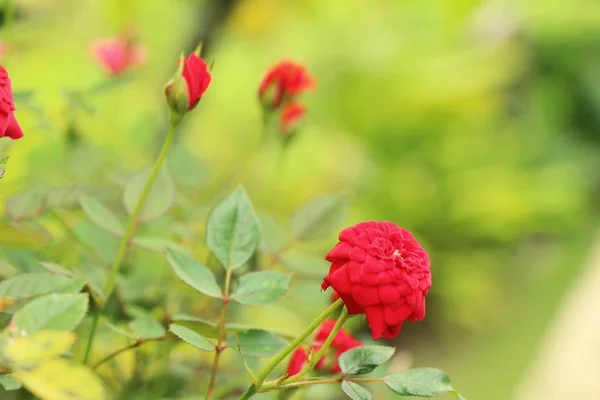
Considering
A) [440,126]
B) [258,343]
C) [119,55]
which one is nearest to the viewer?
[258,343]

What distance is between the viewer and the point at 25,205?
426mm

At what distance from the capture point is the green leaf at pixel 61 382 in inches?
10.2

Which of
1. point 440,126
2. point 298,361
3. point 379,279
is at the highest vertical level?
point 379,279

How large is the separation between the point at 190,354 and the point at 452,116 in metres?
1.52

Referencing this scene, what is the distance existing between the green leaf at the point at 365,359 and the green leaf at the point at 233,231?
0.08 metres

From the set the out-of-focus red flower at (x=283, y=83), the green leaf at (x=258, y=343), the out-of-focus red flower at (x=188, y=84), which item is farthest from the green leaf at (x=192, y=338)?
the out-of-focus red flower at (x=283, y=83)

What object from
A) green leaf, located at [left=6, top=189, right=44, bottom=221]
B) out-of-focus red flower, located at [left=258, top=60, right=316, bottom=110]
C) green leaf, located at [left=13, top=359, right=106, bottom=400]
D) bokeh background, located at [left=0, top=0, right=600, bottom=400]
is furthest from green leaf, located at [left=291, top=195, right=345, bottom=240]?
bokeh background, located at [left=0, top=0, right=600, bottom=400]

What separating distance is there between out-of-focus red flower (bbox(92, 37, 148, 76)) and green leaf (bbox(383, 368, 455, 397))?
1.49 feet

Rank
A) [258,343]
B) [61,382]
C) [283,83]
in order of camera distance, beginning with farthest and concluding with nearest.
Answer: [283,83], [258,343], [61,382]

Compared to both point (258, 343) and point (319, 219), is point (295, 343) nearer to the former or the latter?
point (258, 343)

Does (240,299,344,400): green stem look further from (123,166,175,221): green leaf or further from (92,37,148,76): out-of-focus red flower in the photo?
(92,37,148,76): out-of-focus red flower

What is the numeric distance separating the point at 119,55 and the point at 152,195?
0.93ft

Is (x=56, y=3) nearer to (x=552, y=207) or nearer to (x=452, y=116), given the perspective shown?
(x=452, y=116)

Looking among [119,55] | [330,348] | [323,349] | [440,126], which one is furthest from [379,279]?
[440,126]
